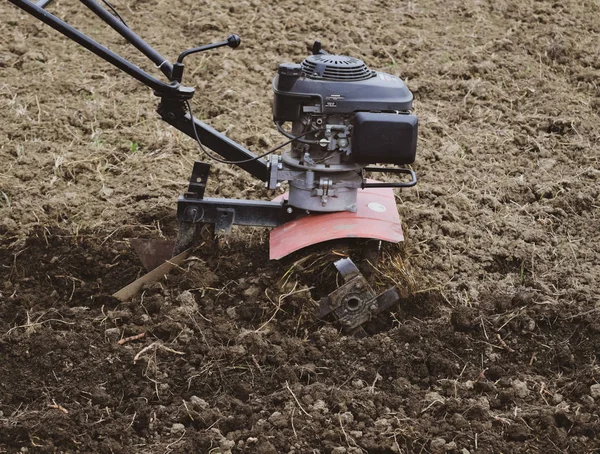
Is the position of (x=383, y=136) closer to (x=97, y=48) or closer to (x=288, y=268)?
(x=288, y=268)

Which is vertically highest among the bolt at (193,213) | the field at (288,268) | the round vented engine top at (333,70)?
the round vented engine top at (333,70)

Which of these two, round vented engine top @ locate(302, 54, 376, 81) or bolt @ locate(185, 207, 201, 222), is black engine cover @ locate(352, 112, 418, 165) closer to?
round vented engine top @ locate(302, 54, 376, 81)

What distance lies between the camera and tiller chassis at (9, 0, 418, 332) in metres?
3.56

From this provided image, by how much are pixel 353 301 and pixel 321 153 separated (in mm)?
640

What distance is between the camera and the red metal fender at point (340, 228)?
362 cm

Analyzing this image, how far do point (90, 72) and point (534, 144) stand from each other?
295 cm

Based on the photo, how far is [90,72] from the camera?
19.6 ft

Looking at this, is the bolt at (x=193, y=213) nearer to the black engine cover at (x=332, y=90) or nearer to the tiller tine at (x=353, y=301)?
the black engine cover at (x=332, y=90)

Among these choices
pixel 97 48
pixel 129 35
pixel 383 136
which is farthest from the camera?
pixel 129 35

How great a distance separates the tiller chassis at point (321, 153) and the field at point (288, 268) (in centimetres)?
16

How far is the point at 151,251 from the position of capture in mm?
4008

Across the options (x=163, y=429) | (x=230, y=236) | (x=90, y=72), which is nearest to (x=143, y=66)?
(x=90, y=72)

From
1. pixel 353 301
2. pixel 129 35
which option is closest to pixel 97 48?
pixel 129 35

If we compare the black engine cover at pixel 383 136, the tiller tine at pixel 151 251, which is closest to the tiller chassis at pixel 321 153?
the black engine cover at pixel 383 136
